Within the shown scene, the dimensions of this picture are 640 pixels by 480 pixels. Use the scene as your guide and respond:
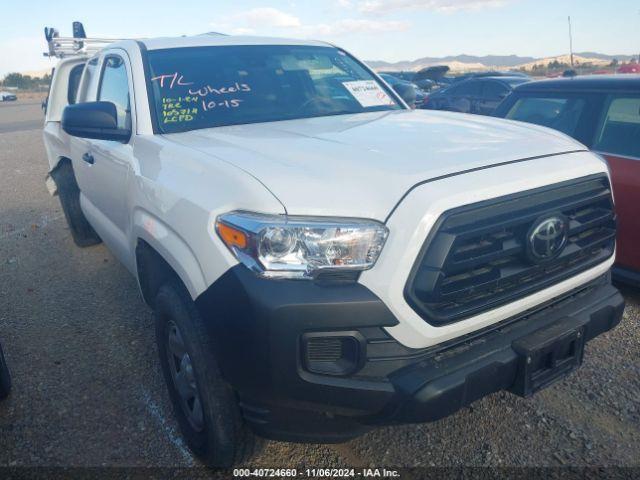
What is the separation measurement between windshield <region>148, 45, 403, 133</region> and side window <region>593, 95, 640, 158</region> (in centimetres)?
150

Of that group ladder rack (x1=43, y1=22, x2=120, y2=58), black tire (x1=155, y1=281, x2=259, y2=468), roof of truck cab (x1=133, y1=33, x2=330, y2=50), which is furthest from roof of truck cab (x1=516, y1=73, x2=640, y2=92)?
ladder rack (x1=43, y1=22, x2=120, y2=58)

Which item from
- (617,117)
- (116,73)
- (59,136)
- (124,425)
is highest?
(116,73)

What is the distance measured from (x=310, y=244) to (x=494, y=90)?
10509mm

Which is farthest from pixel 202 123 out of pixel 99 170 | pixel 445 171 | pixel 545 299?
pixel 545 299

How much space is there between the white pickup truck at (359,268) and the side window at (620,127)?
1.34m

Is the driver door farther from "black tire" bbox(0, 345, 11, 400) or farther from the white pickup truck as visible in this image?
"black tire" bbox(0, 345, 11, 400)

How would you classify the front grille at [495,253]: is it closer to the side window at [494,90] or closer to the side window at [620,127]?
the side window at [620,127]

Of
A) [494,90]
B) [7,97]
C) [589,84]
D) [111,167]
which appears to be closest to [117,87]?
[111,167]

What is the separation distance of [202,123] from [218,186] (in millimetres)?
1007

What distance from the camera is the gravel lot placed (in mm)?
2494

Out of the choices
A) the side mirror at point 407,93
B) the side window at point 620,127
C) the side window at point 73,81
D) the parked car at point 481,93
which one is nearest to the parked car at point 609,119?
the side window at point 620,127

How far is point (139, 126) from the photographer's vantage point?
2879 mm

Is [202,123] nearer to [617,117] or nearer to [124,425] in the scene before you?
[124,425]

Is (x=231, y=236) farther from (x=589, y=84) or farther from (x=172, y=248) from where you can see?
(x=589, y=84)
